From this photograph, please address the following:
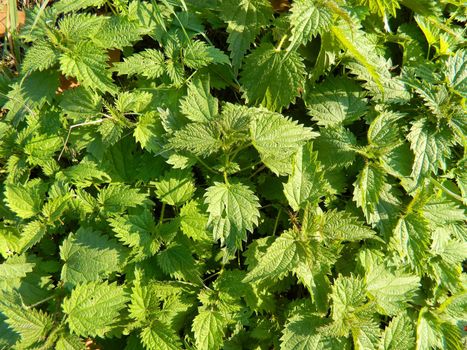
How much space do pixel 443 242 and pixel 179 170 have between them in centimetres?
140

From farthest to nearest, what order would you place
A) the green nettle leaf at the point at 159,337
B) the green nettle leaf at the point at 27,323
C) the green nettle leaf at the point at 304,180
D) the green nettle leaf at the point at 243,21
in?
the green nettle leaf at the point at 243,21, the green nettle leaf at the point at 304,180, the green nettle leaf at the point at 159,337, the green nettle leaf at the point at 27,323

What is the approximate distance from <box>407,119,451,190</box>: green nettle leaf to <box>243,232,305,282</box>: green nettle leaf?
0.69 metres

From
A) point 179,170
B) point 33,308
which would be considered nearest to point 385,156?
point 179,170

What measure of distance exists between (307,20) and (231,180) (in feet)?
2.61

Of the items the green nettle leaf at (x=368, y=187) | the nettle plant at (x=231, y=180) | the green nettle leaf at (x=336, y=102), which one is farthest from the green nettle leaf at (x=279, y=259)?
the green nettle leaf at (x=336, y=102)

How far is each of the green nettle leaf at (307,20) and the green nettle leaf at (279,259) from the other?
0.87 meters

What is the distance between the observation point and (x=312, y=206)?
7.07ft

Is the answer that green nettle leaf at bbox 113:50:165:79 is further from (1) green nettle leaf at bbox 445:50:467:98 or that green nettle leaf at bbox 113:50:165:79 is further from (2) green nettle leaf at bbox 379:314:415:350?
(2) green nettle leaf at bbox 379:314:415:350

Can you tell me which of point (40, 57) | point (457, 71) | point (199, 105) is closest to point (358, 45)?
point (457, 71)

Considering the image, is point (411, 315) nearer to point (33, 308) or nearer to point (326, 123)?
point (326, 123)

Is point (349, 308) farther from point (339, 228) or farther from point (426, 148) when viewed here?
point (426, 148)

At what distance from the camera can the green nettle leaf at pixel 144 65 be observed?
7.28ft

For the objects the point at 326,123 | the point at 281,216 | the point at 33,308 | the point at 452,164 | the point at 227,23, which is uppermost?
the point at 227,23

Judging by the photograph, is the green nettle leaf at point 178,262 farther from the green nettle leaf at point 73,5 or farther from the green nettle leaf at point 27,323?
the green nettle leaf at point 73,5
